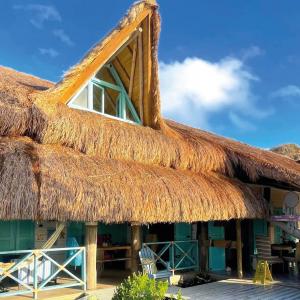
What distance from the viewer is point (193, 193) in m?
8.27

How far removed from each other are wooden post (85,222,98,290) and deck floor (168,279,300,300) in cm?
175

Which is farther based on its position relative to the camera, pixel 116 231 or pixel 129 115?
pixel 116 231

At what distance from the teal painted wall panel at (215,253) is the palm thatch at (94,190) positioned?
2189 millimetres

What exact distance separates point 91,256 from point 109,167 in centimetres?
171

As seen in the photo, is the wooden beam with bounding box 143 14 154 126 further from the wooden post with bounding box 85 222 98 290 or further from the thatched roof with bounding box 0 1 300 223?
the wooden post with bounding box 85 222 98 290

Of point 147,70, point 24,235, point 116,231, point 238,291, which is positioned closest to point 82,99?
point 147,70

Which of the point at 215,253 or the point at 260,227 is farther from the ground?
the point at 260,227

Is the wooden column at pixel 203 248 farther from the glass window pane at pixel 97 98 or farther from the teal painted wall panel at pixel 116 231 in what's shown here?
the glass window pane at pixel 97 98

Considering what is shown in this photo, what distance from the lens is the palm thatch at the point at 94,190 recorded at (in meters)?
6.07

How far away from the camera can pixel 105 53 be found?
28.1ft

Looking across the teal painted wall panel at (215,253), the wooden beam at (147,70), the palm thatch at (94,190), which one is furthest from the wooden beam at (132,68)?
the teal painted wall panel at (215,253)

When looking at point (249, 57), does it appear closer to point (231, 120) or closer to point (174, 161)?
point (174, 161)

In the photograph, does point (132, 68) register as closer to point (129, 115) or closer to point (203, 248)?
point (129, 115)

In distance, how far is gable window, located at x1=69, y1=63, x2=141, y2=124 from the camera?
29.2 feet
